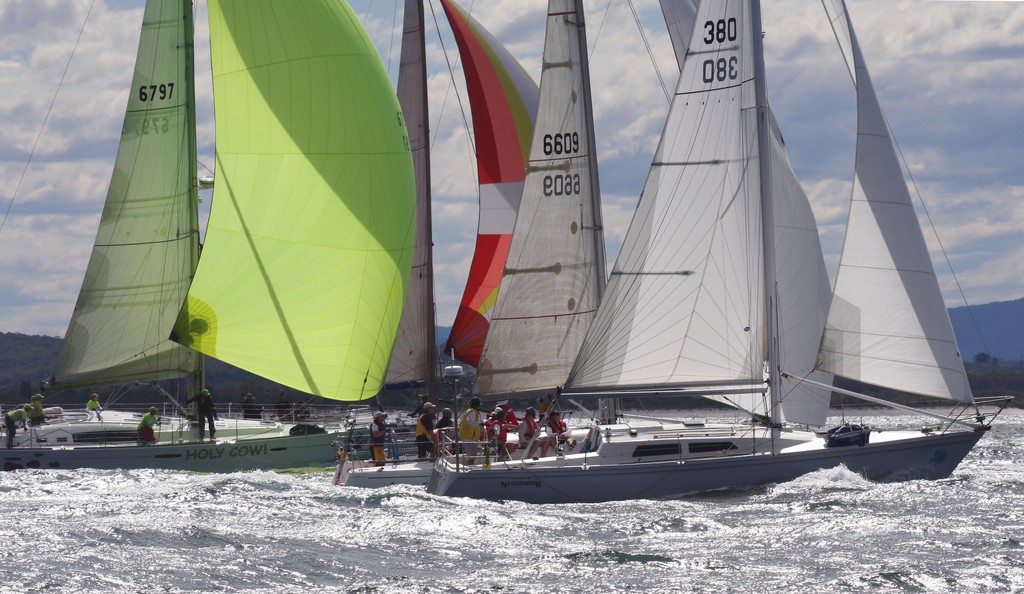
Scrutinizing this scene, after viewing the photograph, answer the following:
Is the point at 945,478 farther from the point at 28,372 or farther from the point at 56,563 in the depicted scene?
the point at 28,372

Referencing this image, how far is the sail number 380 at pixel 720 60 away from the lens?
22.4 m

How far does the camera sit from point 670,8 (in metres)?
27.1

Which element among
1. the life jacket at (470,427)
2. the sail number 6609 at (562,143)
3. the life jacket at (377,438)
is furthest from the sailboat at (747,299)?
the sail number 6609 at (562,143)

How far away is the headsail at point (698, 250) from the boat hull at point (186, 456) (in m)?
7.83

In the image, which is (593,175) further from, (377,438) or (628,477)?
(628,477)

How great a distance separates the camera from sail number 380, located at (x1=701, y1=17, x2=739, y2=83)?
2242cm

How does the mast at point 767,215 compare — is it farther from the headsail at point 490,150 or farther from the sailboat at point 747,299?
the headsail at point 490,150

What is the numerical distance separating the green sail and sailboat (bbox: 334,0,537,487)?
483 cm

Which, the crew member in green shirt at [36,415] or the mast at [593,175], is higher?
the mast at [593,175]

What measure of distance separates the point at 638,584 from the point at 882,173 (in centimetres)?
1018

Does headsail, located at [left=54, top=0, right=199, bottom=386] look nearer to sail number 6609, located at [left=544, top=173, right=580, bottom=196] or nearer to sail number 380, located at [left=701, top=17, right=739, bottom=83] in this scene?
sail number 6609, located at [left=544, top=173, right=580, bottom=196]

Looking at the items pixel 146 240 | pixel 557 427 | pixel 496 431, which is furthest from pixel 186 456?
pixel 557 427

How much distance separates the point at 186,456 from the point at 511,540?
37.7ft

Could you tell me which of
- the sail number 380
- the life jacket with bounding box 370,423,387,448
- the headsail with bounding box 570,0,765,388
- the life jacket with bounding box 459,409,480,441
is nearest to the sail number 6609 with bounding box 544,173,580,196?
the headsail with bounding box 570,0,765,388
